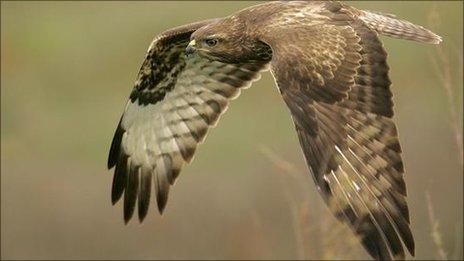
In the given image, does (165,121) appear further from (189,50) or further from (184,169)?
(184,169)

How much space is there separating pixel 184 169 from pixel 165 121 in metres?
3.39

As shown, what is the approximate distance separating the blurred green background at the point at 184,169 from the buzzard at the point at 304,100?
3.91 ft

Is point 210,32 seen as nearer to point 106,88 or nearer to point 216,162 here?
point 216,162

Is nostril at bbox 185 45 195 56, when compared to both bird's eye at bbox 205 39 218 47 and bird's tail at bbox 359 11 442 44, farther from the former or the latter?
bird's tail at bbox 359 11 442 44

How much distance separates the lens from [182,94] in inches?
548

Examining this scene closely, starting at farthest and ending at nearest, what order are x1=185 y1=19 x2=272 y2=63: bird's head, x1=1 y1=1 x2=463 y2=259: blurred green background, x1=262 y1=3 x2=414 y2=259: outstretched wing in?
x1=1 y1=1 x2=463 y2=259: blurred green background → x1=185 y1=19 x2=272 y2=63: bird's head → x1=262 y1=3 x2=414 y2=259: outstretched wing

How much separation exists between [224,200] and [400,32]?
455 centimetres

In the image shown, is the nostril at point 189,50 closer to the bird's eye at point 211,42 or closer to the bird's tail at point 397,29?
the bird's eye at point 211,42

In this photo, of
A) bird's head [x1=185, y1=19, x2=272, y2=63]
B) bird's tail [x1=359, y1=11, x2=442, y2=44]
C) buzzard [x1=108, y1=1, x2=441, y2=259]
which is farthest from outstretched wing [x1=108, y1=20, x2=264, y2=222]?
bird's tail [x1=359, y1=11, x2=442, y2=44]

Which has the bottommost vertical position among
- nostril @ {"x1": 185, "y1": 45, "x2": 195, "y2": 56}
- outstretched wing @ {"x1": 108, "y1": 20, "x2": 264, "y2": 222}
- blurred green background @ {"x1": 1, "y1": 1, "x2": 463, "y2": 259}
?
blurred green background @ {"x1": 1, "y1": 1, "x2": 463, "y2": 259}

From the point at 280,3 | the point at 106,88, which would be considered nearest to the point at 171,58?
the point at 280,3

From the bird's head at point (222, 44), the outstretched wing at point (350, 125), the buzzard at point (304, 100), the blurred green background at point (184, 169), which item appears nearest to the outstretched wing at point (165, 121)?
the buzzard at point (304, 100)

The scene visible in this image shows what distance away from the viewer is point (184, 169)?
57.1 ft

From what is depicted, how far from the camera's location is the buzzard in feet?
36.8
